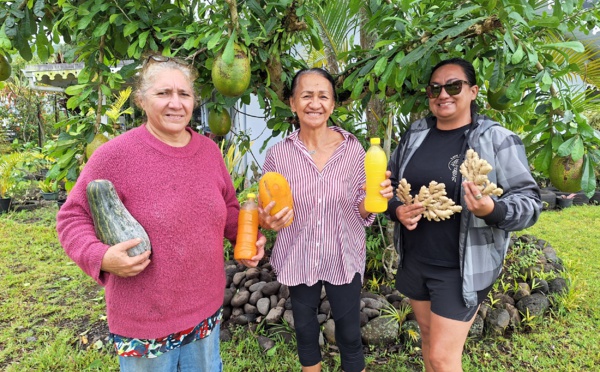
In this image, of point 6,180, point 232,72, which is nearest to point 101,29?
point 232,72

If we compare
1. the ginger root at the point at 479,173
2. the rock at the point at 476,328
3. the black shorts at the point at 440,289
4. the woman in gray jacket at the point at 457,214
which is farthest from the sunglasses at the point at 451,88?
the rock at the point at 476,328

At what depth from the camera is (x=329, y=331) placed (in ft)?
10.3

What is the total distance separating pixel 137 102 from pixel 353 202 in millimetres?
1177

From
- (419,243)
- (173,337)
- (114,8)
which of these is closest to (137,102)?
(114,8)

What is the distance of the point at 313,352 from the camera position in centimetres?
226

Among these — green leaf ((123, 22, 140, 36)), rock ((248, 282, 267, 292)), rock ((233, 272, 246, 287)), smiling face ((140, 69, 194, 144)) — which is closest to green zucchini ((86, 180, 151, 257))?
smiling face ((140, 69, 194, 144))

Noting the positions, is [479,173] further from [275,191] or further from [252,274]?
[252,274]

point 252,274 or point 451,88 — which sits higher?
point 451,88

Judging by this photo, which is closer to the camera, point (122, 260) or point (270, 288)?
point (122, 260)

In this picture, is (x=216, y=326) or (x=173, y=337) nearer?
(x=173, y=337)

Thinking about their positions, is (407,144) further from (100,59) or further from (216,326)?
(100,59)

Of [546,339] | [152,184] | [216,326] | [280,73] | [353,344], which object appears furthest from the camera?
[546,339]

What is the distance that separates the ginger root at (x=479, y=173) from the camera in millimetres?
1608

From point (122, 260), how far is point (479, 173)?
1.45 meters
